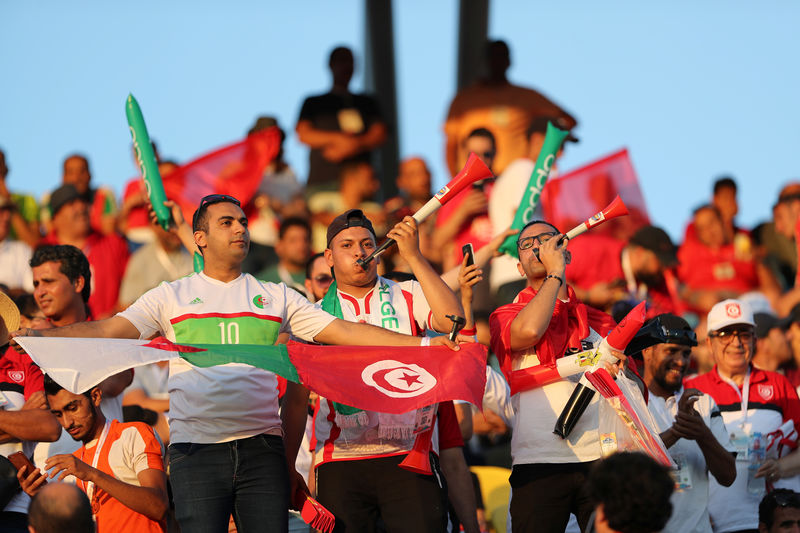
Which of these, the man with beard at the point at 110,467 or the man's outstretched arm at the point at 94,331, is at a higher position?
the man's outstretched arm at the point at 94,331

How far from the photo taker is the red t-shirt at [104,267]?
34.9ft

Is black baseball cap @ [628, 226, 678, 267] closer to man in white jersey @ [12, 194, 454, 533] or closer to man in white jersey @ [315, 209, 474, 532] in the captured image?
man in white jersey @ [315, 209, 474, 532]

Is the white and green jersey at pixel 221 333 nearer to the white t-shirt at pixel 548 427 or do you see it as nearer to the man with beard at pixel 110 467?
the man with beard at pixel 110 467

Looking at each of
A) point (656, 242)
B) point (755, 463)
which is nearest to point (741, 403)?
point (755, 463)

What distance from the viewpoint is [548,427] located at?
19.7 ft

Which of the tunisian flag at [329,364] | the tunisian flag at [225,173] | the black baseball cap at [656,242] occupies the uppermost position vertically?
the tunisian flag at [225,173]

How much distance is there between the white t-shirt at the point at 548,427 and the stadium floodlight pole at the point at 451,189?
893mm

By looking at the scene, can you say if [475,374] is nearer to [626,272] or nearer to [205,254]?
[205,254]

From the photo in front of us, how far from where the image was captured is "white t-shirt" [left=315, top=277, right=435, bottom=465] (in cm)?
591

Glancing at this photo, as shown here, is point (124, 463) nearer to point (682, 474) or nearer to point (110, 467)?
point (110, 467)

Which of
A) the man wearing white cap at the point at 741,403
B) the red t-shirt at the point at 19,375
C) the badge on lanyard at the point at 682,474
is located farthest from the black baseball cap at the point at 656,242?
the red t-shirt at the point at 19,375

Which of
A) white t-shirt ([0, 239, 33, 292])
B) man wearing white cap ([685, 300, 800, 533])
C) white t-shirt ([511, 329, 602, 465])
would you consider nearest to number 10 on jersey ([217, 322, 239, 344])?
white t-shirt ([511, 329, 602, 465])

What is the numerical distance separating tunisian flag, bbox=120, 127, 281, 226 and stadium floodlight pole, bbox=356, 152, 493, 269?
357 centimetres

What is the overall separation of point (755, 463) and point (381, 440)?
107 inches
